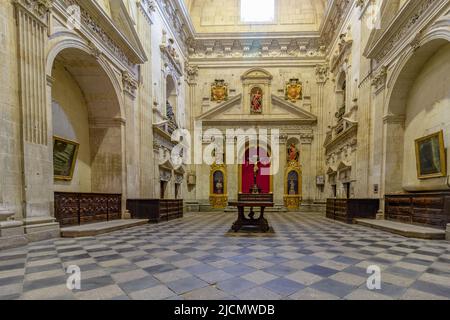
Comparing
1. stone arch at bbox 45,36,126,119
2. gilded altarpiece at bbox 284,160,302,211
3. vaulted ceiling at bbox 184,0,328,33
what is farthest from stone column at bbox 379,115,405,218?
vaulted ceiling at bbox 184,0,328,33

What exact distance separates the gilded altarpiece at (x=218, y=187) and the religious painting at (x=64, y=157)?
908 centimetres

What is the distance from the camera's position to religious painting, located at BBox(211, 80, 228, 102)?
15.5 metres

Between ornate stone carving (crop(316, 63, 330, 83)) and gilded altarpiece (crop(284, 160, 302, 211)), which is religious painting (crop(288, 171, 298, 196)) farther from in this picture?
ornate stone carving (crop(316, 63, 330, 83))

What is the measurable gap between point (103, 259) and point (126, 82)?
6.76m

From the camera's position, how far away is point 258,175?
49.2ft

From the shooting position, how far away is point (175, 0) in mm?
11844

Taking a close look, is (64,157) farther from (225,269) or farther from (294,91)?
(294,91)

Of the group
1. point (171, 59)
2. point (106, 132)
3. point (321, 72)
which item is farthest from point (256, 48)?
point (106, 132)

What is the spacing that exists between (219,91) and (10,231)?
13519mm

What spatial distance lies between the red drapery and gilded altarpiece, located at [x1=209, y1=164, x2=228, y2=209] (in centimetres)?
129

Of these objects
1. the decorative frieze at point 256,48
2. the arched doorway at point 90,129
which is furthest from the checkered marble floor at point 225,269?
the decorative frieze at point 256,48

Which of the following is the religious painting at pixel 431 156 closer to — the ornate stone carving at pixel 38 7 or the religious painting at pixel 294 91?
the religious painting at pixel 294 91

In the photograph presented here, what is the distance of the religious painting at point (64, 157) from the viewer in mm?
6371

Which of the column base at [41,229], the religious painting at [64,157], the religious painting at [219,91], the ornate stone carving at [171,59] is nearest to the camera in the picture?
the column base at [41,229]
